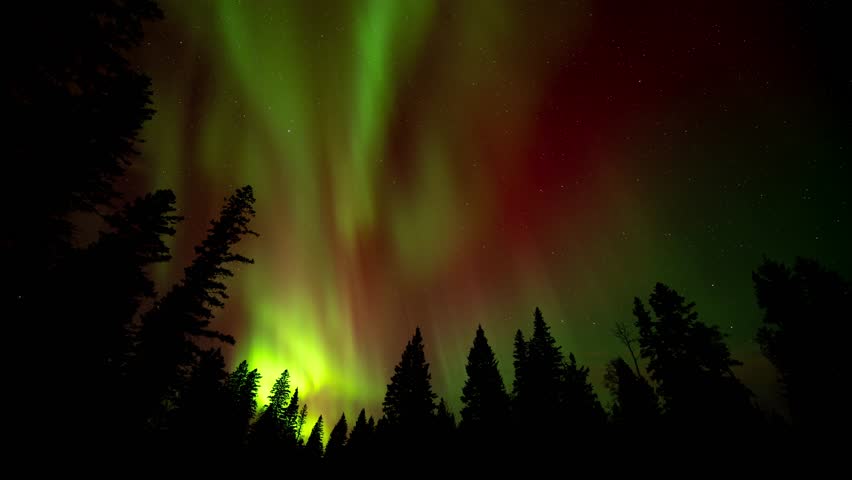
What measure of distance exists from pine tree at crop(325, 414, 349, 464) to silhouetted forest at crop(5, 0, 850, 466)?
13.8 meters

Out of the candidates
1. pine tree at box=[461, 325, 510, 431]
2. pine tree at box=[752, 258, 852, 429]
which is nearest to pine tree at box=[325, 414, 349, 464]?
pine tree at box=[461, 325, 510, 431]

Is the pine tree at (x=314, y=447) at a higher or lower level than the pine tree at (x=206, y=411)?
higher

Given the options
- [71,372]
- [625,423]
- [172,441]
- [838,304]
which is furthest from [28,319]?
[838,304]

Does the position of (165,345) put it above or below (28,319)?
above

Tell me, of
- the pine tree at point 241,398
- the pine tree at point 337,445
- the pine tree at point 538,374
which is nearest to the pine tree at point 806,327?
the pine tree at point 538,374

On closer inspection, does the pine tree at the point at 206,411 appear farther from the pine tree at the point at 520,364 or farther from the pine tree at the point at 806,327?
the pine tree at the point at 806,327

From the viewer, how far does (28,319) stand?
396 inches

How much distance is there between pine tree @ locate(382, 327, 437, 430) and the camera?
33188 mm

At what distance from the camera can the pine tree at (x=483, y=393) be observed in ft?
104

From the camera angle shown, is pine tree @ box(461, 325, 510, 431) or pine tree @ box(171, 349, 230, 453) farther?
pine tree @ box(461, 325, 510, 431)

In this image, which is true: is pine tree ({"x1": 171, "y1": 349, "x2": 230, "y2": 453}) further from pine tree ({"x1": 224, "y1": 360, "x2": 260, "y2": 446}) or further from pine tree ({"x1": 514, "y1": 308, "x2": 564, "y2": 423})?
pine tree ({"x1": 514, "y1": 308, "x2": 564, "y2": 423})

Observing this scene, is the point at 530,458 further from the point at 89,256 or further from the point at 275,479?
the point at 89,256

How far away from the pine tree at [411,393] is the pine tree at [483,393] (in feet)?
12.7

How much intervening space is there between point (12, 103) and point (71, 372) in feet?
29.4
